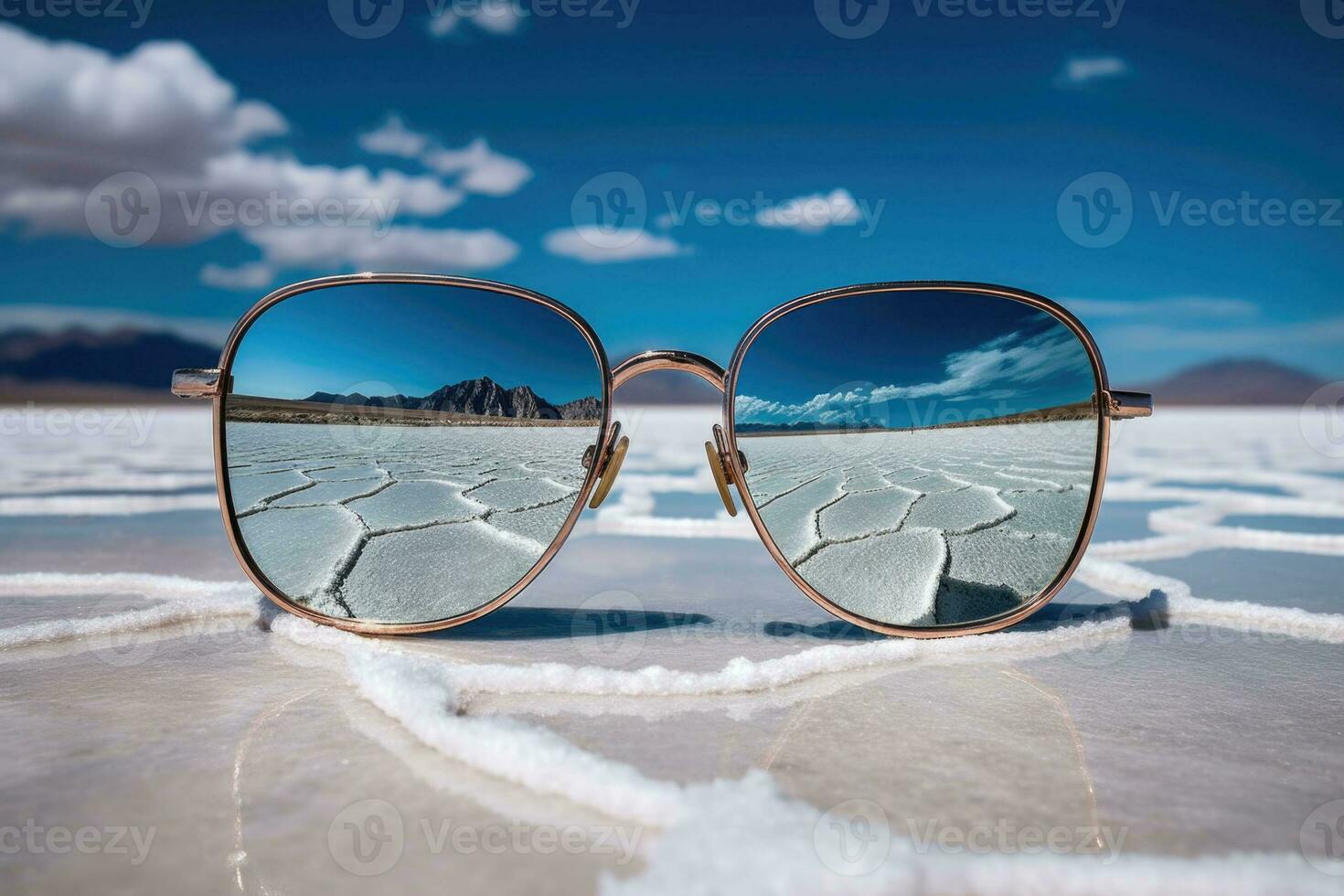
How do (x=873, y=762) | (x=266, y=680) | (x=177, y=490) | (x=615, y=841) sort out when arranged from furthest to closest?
1. (x=177, y=490)
2. (x=266, y=680)
3. (x=873, y=762)
4. (x=615, y=841)

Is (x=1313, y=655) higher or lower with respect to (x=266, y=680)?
higher

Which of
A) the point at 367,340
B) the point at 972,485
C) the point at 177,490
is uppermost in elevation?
the point at 367,340

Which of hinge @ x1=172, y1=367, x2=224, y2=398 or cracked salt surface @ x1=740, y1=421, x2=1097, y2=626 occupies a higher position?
hinge @ x1=172, y1=367, x2=224, y2=398

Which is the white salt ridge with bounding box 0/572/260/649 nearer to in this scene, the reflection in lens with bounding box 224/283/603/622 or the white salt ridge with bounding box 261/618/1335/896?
the reflection in lens with bounding box 224/283/603/622

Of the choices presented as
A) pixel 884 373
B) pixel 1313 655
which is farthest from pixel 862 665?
pixel 1313 655

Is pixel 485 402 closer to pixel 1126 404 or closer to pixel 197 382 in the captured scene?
pixel 197 382

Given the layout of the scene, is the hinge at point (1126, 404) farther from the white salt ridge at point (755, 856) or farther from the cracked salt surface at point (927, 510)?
the white salt ridge at point (755, 856)

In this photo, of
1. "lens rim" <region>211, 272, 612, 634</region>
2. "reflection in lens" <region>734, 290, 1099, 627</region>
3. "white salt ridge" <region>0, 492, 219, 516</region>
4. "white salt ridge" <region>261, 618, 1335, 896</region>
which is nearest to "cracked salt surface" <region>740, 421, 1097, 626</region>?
"reflection in lens" <region>734, 290, 1099, 627</region>

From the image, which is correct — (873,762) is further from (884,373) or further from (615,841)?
(884,373)
